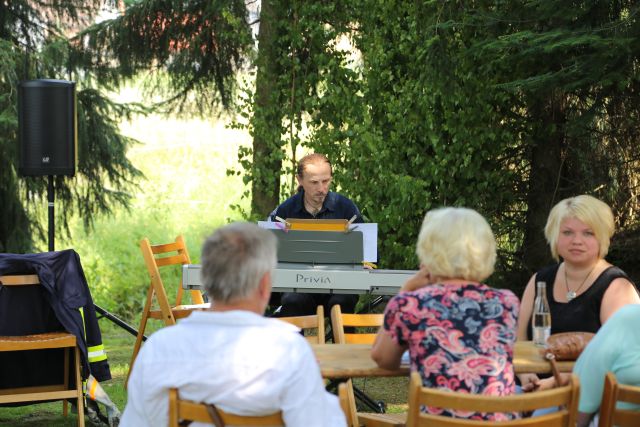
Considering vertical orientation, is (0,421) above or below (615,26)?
below

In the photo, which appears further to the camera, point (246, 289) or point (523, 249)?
point (523, 249)

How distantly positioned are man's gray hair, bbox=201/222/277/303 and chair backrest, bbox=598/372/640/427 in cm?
97

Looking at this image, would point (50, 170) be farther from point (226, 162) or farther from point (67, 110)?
point (226, 162)

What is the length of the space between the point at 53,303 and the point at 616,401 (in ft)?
9.87

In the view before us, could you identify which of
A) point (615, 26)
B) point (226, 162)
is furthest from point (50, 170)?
point (226, 162)

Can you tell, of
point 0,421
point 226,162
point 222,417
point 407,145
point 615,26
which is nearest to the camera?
point 222,417

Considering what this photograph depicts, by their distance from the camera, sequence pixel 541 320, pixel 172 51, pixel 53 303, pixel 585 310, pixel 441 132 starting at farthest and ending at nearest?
1. pixel 172 51
2. pixel 441 132
3. pixel 53 303
4. pixel 585 310
5. pixel 541 320

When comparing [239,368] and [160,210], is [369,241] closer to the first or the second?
[239,368]

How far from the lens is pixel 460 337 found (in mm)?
2732

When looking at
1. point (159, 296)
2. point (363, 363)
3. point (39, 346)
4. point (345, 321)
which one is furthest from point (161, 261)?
point (363, 363)

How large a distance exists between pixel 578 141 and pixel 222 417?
5.36 m

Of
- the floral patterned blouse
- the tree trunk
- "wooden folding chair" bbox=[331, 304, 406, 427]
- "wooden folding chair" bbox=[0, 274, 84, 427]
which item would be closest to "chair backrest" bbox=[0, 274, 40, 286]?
"wooden folding chair" bbox=[0, 274, 84, 427]

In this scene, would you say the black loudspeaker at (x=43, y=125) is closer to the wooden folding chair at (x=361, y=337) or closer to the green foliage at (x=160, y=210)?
the green foliage at (x=160, y=210)

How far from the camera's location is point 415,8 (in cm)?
728
